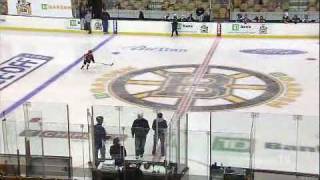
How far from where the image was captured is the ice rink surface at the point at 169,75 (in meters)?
11.5

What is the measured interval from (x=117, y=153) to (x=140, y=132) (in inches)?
20.8

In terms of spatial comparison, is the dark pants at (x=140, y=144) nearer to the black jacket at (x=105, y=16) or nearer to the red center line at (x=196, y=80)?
the red center line at (x=196, y=80)

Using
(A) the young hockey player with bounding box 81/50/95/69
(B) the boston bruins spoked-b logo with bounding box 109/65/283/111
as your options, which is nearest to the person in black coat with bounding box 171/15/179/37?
(B) the boston bruins spoked-b logo with bounding box 109/65/283/111

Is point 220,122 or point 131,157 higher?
point 220,122

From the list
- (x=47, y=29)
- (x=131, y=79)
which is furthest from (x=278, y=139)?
(x=47, y=29)

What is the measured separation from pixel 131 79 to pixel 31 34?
763cm

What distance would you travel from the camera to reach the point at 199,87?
13023 millimetres

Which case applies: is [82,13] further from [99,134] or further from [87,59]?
[99,134]

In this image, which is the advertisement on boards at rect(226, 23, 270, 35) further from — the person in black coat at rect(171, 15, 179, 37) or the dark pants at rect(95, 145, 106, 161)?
the dark pants at rect(95, 145, 106, 161)

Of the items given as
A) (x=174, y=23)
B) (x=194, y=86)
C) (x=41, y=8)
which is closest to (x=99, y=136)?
(x=194, y=86)

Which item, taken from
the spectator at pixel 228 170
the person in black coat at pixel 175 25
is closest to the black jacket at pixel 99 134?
the spectator at pixel 228 170

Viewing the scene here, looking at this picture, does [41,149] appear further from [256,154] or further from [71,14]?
[71,14]

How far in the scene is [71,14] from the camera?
20891mm

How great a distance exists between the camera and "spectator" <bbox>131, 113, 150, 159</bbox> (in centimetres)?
662
